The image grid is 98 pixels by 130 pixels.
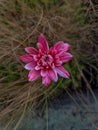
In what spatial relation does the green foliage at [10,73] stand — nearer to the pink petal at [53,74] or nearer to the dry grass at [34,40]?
the dry grass at [34,40]

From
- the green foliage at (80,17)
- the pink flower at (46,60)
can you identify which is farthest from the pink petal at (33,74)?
the green foliage at (80,17)

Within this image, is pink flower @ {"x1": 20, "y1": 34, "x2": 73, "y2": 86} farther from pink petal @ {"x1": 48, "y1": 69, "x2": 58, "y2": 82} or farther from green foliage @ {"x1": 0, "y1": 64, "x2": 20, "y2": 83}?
green foliage @ {"x1": 0, "y1": 64, "x2": 20, "y2": 83}

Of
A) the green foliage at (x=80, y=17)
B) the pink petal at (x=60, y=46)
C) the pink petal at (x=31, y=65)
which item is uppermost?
the green foliage at (x=80, y=17)

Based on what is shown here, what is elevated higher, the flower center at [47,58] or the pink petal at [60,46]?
the pink petal at [60,46]

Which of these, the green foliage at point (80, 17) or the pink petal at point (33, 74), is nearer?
the pink petal at point (33, 74)

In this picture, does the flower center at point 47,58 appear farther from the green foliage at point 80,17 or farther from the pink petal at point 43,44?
the green foliage at point 80,17

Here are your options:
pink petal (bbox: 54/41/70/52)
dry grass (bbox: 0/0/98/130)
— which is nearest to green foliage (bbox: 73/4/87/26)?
dry grass (bbox: 0/0/98/130)
